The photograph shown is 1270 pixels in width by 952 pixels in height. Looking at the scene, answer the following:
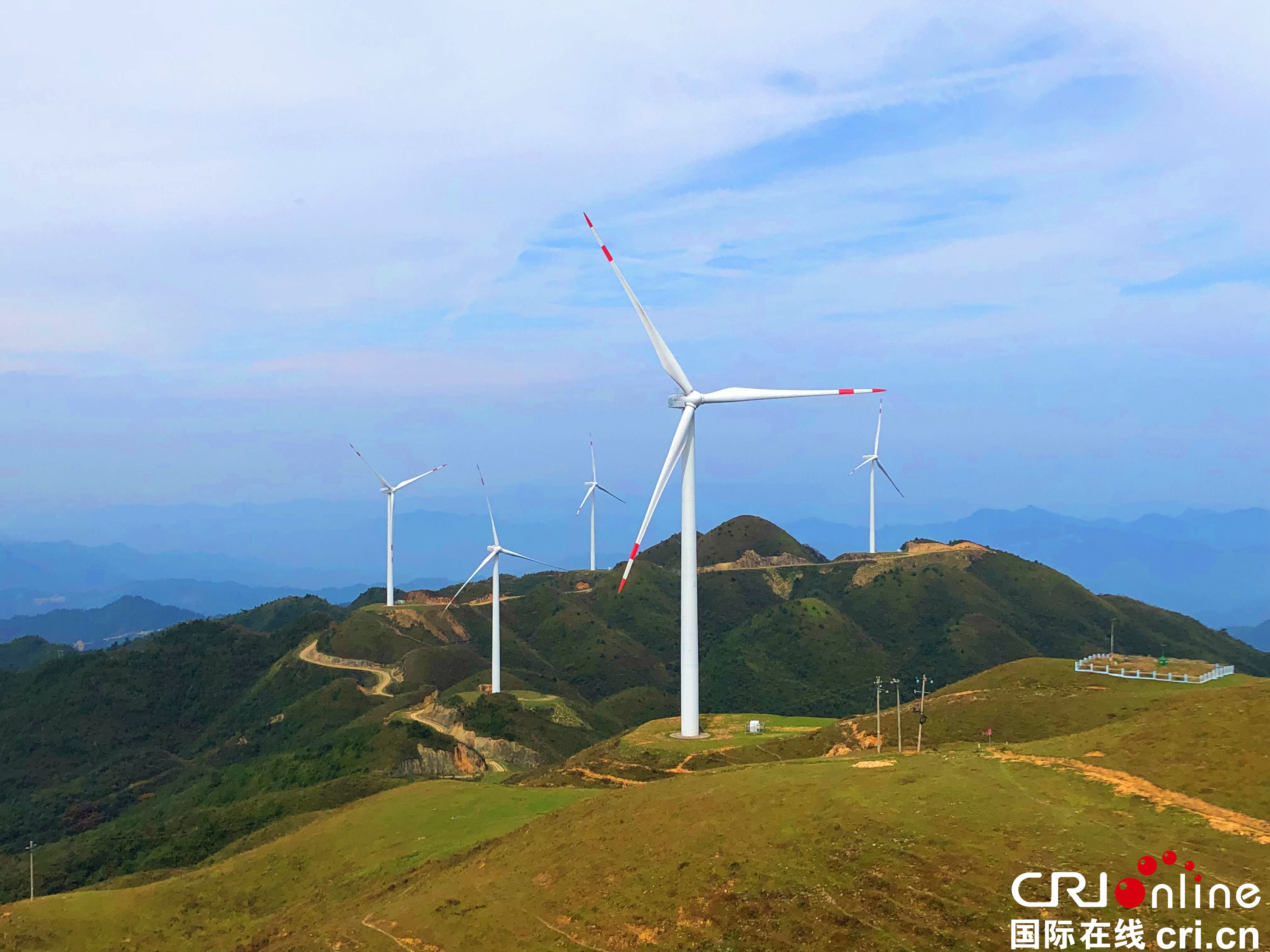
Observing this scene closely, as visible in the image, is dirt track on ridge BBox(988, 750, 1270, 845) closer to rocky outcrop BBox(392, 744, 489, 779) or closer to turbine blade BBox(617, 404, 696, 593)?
turbine blade BBox(617, 404, 696, 593)

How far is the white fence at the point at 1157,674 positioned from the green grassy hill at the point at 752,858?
1011 cm

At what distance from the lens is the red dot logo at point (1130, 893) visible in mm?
44031

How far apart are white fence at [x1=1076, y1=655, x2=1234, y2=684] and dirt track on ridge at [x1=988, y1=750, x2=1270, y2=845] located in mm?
41733

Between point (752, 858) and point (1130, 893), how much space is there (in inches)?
712

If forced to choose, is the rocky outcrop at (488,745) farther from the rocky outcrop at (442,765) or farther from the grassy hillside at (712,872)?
the grassy hillside at (712,872)

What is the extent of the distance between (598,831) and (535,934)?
11355 millimetres

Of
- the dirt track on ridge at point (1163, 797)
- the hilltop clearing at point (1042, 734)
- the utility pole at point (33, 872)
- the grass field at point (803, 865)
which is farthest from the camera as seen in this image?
the utility pole at point (33, 872)

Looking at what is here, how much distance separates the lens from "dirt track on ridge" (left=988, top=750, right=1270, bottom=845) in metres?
50.7

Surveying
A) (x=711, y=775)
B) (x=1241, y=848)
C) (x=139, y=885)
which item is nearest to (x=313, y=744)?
(x=139, y=885)

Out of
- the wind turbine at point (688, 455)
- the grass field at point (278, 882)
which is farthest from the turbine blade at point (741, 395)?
the grass field at point (278, 882)

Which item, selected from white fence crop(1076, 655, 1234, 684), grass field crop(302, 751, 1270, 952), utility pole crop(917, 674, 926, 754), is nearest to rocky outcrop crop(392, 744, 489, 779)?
utility pole crop(917, 674, 926, 754)

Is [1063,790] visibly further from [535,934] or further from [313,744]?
[313,744]

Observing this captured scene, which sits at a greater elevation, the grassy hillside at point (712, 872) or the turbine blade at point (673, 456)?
the turbine blade at point (673, 456)

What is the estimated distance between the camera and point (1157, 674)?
100 m
